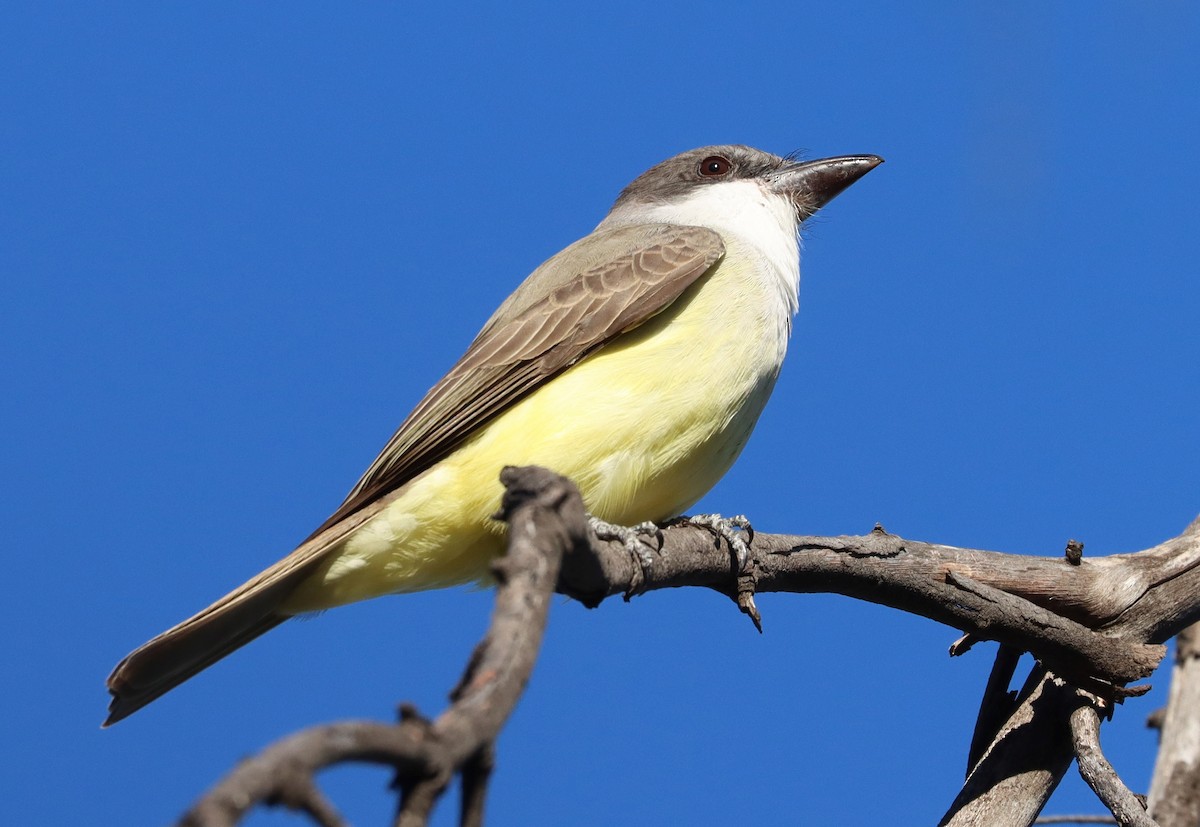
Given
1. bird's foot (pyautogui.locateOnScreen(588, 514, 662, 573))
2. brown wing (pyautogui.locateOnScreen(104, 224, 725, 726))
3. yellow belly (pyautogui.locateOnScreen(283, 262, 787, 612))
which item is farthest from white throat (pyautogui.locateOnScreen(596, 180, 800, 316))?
bird's foot (pyautogui.locateOnScreen(588, 514, 662, 573))

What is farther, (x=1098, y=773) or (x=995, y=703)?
(x=995, y=703)

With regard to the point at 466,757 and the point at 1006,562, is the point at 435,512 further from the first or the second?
the point at 466,757

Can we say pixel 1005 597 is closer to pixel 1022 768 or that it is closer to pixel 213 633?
pixel 1022 768

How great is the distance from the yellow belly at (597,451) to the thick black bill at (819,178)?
6.25 ft

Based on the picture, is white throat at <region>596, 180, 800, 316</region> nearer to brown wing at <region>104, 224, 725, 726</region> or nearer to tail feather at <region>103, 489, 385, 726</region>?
brown wing at <region>104, 224, 725, 726</region>

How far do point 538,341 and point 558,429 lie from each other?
23.9 inches

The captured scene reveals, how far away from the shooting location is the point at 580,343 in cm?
514

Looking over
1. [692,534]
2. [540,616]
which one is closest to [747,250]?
[692,534]

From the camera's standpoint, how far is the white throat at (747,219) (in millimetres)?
5902

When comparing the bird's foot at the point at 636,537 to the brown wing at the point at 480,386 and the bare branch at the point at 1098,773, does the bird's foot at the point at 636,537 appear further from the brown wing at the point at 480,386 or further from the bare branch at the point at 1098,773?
the bare branch at the point at 1098,773

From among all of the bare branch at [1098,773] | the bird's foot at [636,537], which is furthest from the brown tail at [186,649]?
the bare branch at [1098,773]

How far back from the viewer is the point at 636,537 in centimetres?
419

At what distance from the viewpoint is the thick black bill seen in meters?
6.88

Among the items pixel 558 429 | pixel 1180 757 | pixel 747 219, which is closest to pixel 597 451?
pixel 558 429
